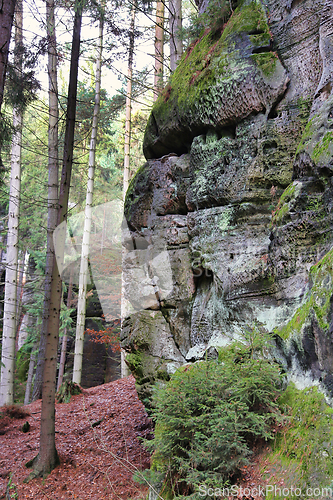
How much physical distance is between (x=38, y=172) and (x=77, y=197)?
2.69 metres

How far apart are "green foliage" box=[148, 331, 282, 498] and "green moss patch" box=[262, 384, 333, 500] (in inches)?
7.9

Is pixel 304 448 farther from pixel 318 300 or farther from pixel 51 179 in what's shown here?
pixel 51 179

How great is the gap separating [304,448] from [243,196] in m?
4.14

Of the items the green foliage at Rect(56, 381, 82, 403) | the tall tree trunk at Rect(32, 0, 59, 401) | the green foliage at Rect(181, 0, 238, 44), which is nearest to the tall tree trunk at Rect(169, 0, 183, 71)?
the green foliage at Rect(181, 0, 238, 44)

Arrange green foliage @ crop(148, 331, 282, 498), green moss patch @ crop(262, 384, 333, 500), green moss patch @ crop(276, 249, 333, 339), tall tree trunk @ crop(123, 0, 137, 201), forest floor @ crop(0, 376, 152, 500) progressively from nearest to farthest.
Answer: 1. green moss patch @ crop(262, 384, 333, 500)
2. green foliage @ crop(148, 331, 282, 498)
3. green moss patch @ crop(276, 249, 333, 339)
4. forest floor @ crop(0, 376, 152, 500)
5. tall tree trunk @ crop(123, 0, 137, 201)

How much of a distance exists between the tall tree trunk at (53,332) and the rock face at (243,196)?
1.52 meters

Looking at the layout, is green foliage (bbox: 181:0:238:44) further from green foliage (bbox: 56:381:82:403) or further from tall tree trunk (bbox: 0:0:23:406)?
green foliage (bbox: 56:381:82:403)

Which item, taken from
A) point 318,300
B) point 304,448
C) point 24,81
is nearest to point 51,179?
point 24,81

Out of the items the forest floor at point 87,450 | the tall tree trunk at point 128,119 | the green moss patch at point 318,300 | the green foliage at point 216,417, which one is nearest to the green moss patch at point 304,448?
the green foliage at point 216,417

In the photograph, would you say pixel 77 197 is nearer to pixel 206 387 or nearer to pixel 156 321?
pixel 156 321

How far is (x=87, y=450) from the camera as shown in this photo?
7285 mm

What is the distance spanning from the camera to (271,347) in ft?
15.0

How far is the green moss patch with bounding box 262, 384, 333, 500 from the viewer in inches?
125

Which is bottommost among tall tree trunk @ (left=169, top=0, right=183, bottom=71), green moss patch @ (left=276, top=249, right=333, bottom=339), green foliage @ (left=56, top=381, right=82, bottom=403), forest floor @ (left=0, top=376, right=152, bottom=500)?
forest floor @ (left=0, top=376, right=152, bottom=500)
